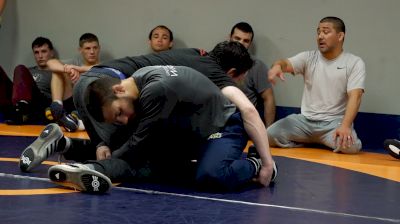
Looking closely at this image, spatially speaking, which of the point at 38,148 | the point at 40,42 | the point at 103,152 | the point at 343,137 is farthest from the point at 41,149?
the point at 40,42

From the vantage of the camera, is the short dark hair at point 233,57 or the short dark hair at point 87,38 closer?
the short dark hair at point 233,57

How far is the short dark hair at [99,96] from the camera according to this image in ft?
10.5

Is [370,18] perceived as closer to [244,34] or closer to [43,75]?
[244,34]

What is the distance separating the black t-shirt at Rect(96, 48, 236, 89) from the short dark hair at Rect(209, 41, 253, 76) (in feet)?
0.16

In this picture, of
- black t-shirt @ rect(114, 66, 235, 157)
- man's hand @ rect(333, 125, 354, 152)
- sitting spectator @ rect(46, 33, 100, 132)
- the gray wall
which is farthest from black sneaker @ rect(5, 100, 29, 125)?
black t-shirt @ rect(114, 66, 235, 157)

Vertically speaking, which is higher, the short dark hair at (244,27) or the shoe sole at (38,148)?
the short dark hair at (244,27)

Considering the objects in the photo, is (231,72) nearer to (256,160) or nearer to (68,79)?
(256,160)

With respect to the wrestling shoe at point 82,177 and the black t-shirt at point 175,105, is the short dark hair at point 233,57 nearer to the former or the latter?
the black t-shirt at point 175,105

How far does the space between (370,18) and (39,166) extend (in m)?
3.95

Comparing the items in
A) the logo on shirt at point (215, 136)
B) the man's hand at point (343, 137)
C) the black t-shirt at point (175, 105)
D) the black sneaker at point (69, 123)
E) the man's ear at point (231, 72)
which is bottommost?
the black sneaker at point (69, 123)

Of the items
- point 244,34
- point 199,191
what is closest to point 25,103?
point 244,34

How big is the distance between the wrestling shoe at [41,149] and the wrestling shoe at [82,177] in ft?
1.63

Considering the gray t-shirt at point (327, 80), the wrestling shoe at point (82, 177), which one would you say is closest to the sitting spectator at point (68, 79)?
the gray t-shirt at point (327, 80)

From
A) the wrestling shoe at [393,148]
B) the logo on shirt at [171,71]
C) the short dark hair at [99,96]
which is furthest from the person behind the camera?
the wrestling shoe at [393,148]
